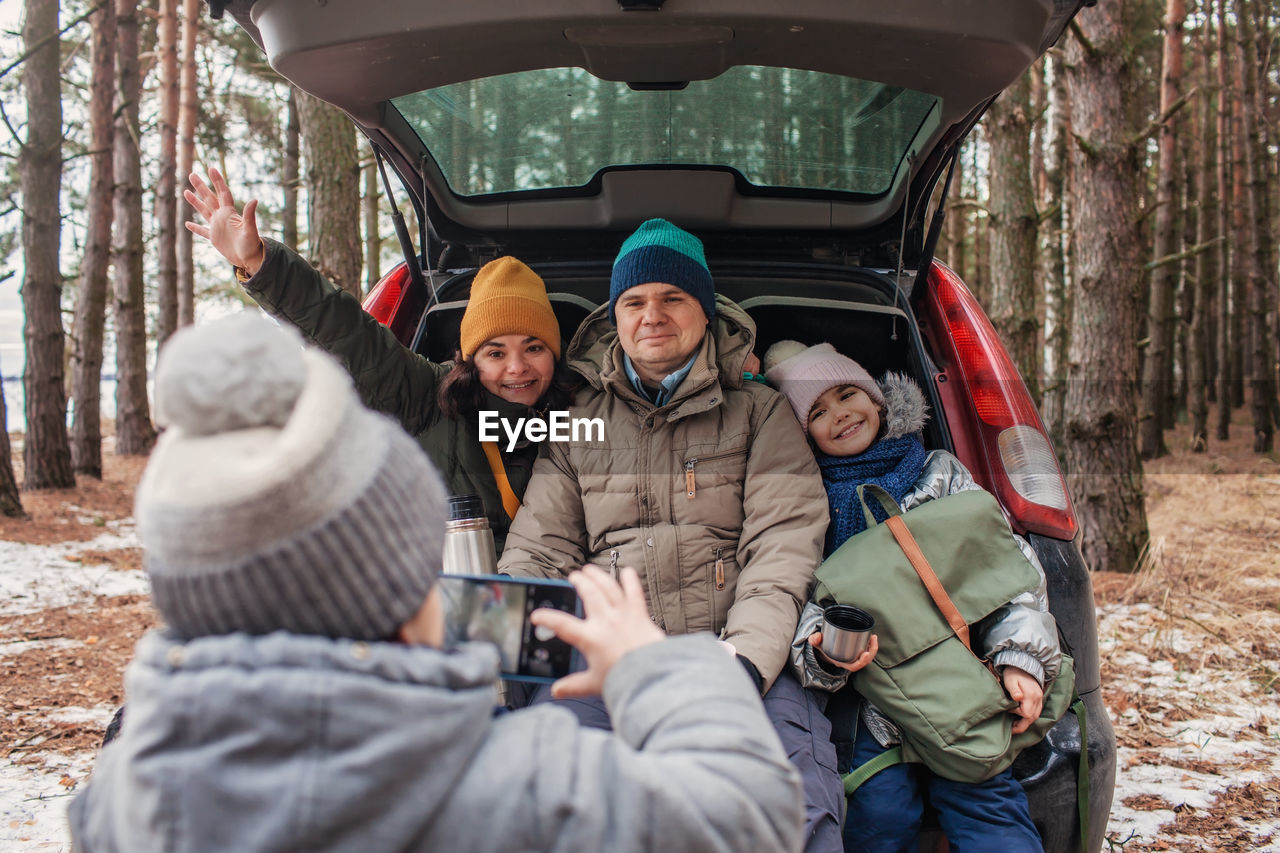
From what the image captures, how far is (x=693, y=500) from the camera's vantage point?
90.5 inches

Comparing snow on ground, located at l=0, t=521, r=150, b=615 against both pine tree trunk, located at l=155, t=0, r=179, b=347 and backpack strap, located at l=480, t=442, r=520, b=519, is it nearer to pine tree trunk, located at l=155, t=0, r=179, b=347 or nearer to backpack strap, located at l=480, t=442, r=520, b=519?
backpack strap, located at l=480, t=442, r=520, b=519

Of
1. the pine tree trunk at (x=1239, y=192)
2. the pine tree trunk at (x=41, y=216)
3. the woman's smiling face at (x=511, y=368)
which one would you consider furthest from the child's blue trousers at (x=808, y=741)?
the pine tree trunk at (x=1239, y=192)

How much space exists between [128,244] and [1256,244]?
1446cm

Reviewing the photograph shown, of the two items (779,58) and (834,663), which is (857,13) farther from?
(834,663)

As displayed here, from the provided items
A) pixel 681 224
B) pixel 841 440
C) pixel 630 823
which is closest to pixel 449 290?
pixel 681 224

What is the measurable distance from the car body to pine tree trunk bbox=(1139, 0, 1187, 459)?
9.22 metres

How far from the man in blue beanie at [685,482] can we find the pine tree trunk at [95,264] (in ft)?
28.4

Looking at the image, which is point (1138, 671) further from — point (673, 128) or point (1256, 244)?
point (1256, 244)

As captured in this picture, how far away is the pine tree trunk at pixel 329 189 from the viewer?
5137 mm

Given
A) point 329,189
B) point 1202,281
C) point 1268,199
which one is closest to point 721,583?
point 329,189

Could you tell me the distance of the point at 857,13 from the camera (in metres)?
1.68

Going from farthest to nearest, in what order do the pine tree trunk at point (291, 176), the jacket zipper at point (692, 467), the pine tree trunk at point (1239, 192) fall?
the pine tree trunk at point (1239, 192)
the pine tree trunk at point (291, 176)
the jacket zipper at point (692, 467)

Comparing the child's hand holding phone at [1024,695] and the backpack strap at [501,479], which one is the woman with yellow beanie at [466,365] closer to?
the backpack strap at [501,479]

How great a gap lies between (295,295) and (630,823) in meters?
1.95
